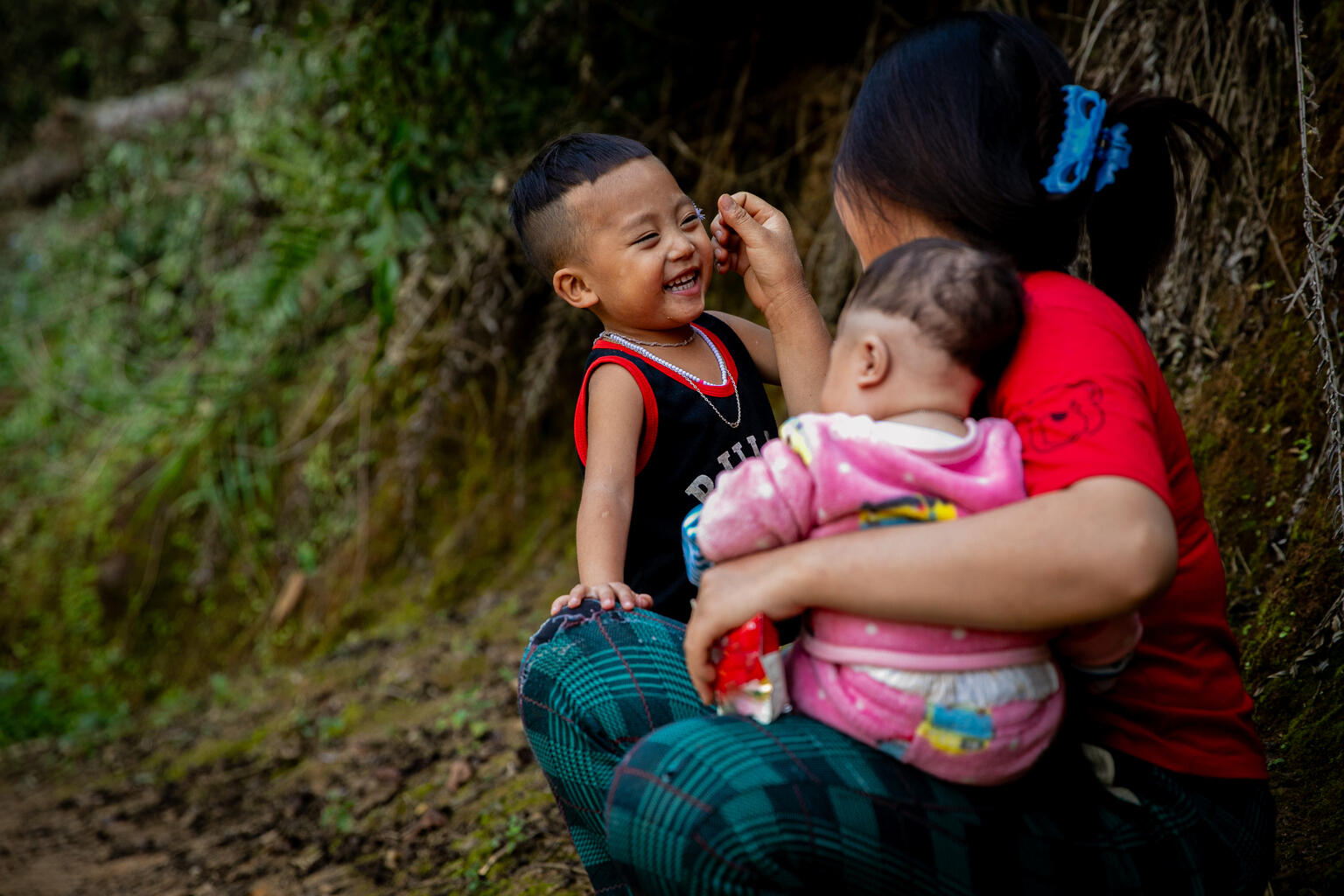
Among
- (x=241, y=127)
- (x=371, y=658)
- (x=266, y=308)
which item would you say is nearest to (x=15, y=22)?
(x=241, y=127)

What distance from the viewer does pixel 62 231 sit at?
7184mm

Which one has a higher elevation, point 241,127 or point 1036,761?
point 241,127

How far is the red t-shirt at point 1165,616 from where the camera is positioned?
130 cm

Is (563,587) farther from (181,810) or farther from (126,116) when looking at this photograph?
(126,116)

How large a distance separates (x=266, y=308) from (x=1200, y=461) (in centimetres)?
426

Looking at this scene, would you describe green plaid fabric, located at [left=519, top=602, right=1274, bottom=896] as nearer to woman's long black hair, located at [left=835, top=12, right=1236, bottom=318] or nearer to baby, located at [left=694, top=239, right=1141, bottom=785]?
baby, located at [left=694, top=239, right=1141, bottom=785]

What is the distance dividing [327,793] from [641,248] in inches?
85.4

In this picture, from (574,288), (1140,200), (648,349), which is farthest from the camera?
(574,288)

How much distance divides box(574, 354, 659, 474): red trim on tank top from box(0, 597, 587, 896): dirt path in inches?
38.3

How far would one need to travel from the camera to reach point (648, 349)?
2012mm

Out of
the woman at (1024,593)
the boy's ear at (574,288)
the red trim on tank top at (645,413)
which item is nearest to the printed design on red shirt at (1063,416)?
the woman at (1024,593)

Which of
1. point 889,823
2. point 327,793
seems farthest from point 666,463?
point 327,793

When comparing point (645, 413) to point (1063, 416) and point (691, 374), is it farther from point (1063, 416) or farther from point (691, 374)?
point (1063, 416)

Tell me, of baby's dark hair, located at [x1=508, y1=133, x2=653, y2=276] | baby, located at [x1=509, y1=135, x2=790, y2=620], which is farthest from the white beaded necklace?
baby's dark hair, located at [x1=508, y1=133, x2=653, y2=276]
